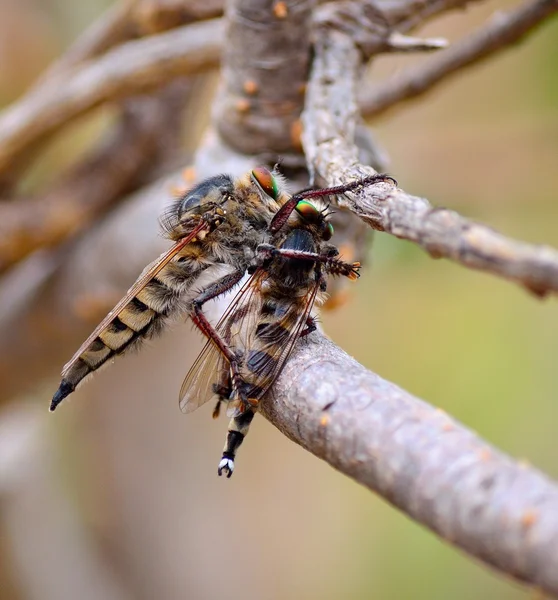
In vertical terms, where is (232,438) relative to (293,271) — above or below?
below

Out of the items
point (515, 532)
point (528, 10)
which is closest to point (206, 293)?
point (515, 532)

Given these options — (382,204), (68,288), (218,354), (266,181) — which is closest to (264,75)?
(266,181)

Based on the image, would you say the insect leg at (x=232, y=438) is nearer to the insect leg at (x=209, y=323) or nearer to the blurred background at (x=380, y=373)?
the insect leg at (x=209, y=323)

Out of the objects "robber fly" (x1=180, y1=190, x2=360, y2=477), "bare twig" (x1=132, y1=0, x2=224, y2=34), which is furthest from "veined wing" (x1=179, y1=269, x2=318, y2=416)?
"bare twig" (x1=132, y1=0, x2=224, y2=34)

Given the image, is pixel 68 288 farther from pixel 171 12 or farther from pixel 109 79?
pixel 171 12

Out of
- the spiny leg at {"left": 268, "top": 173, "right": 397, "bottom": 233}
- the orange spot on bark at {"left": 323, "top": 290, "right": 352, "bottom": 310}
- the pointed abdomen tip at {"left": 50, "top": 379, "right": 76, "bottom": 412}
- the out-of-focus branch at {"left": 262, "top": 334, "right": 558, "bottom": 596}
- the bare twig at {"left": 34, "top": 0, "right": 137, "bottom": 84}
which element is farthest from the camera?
the bare twig at {"left": 34, "top": 0, "right": 137, "bottom": 84}

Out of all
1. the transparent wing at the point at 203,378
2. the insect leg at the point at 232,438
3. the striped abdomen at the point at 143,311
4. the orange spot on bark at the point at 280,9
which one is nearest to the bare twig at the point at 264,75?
the orange spot on bark at the point at 280,9

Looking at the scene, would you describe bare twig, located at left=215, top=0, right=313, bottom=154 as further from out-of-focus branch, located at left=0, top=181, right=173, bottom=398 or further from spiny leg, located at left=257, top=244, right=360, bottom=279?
spiny leg, located at left=257, top=244, right=360, bottom=279
